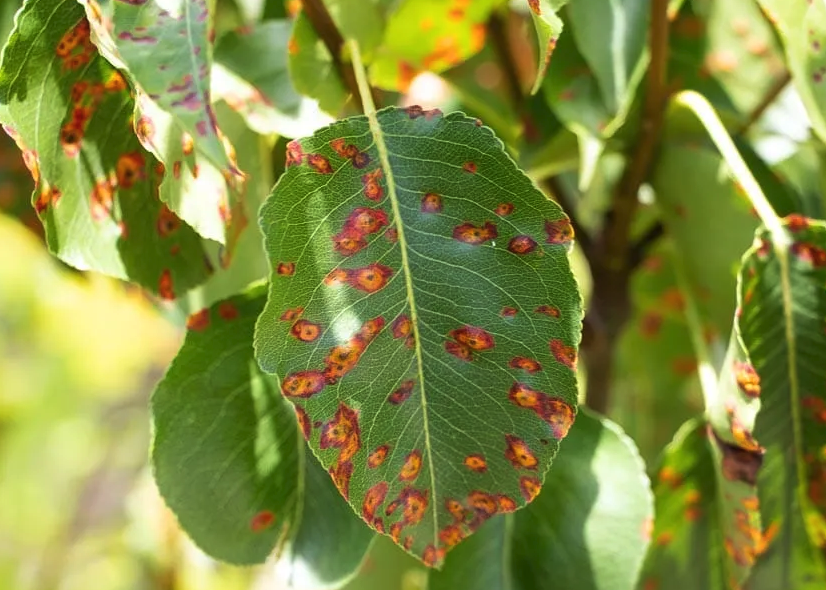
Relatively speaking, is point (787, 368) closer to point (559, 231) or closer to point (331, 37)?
point (559, 231)

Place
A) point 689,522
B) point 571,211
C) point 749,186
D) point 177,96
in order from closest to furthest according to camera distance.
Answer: point 177,96 → point 749,186 → point 689,522 → point 571,211

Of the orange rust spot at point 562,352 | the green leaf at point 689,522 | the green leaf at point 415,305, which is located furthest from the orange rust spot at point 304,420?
the green leaf at point 689,522

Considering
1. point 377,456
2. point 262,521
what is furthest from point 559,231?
point 262,521

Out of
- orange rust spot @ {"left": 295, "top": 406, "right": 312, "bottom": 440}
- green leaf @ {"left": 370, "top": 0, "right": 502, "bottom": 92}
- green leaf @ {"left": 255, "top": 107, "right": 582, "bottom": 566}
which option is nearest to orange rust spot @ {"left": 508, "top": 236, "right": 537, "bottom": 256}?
green leaf @ {"left": 255, "top": 107, "right": 582, "bottom": 566}

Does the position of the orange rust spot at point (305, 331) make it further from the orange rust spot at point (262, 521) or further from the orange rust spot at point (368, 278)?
the orange rust spot at point (262, 521)

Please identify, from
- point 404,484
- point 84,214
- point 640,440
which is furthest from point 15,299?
point 404,484

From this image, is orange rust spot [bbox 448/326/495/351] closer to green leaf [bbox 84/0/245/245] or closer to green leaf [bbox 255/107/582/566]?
green leaf [bbox 255/107/582/566]
